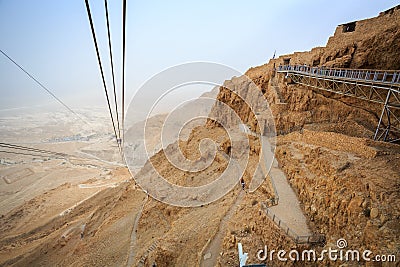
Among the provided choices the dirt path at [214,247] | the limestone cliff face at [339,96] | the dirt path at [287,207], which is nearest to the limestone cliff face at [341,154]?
the limestone cliff face at [339,96]

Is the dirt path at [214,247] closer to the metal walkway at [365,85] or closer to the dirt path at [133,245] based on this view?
the dirt path at [133,245]

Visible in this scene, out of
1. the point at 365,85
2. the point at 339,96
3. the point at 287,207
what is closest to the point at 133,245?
the point at 287,207

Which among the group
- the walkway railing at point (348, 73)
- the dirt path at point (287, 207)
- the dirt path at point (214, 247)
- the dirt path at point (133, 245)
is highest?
the walkway railing at point (348, 73)

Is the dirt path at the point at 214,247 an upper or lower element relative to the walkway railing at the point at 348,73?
lower

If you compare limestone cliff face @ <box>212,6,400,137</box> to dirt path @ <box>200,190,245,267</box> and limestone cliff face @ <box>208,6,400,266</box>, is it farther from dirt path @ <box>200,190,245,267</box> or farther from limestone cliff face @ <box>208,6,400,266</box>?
dirt path @ <box>200,190,245,267</box>

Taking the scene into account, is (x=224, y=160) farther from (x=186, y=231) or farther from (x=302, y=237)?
(x=302, y=237)

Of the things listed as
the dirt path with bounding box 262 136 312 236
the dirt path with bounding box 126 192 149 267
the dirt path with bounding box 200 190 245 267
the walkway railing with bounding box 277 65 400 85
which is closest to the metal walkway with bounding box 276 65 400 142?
the walkway railing with bounding box 277 65 400 85

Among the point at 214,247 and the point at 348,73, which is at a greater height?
the point at 348,73

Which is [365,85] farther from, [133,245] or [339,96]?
[133,245]

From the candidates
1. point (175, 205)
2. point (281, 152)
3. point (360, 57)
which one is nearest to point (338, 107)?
point (360, 57)

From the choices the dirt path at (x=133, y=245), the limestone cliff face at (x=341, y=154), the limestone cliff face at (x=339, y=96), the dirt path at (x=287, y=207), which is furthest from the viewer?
the limestone cliff face at (x=339, y=96)
